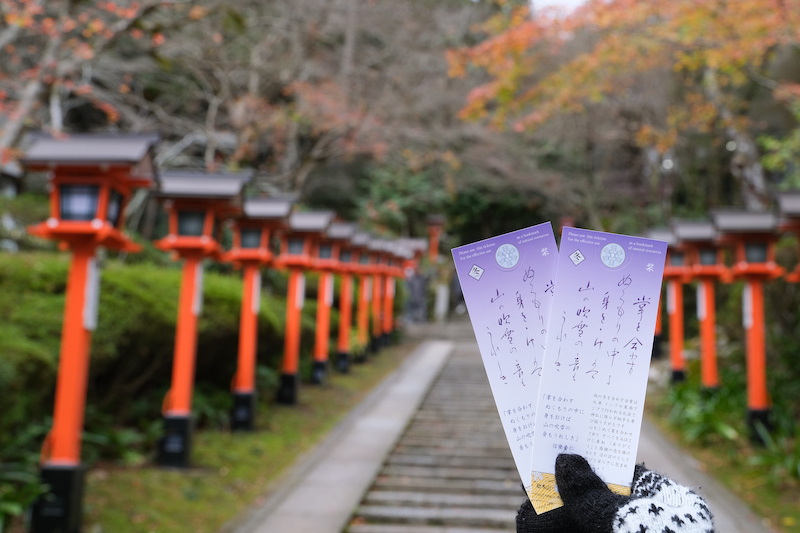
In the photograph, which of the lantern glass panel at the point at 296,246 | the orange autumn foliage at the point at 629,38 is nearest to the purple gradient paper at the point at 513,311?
the orange autumn foliage at the point at 629,38

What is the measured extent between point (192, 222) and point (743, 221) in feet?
23.3

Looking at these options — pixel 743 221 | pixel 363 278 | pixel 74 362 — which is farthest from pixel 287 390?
pixel 743 221

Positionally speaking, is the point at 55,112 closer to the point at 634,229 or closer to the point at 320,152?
the point at 320,152

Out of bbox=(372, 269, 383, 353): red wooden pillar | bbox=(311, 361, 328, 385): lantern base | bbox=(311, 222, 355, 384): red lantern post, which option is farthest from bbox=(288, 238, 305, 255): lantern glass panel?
bbox=(372, 269, 383, 353): red wooden pillar

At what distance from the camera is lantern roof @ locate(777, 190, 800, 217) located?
6.58m

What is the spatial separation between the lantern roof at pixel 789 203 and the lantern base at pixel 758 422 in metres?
2.85

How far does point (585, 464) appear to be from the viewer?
4.78 feet

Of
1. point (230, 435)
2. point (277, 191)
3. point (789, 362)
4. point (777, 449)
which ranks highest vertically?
point (277, 191)

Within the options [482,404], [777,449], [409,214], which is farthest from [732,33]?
[409,214]

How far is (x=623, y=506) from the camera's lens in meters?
1.38

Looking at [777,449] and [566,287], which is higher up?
[566,287]

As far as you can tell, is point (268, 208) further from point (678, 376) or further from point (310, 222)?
point (678, 376)

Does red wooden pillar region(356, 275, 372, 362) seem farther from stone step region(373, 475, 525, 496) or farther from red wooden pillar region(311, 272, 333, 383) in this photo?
stone step region(373, 475, 525, 496)

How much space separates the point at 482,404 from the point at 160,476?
618 cm
